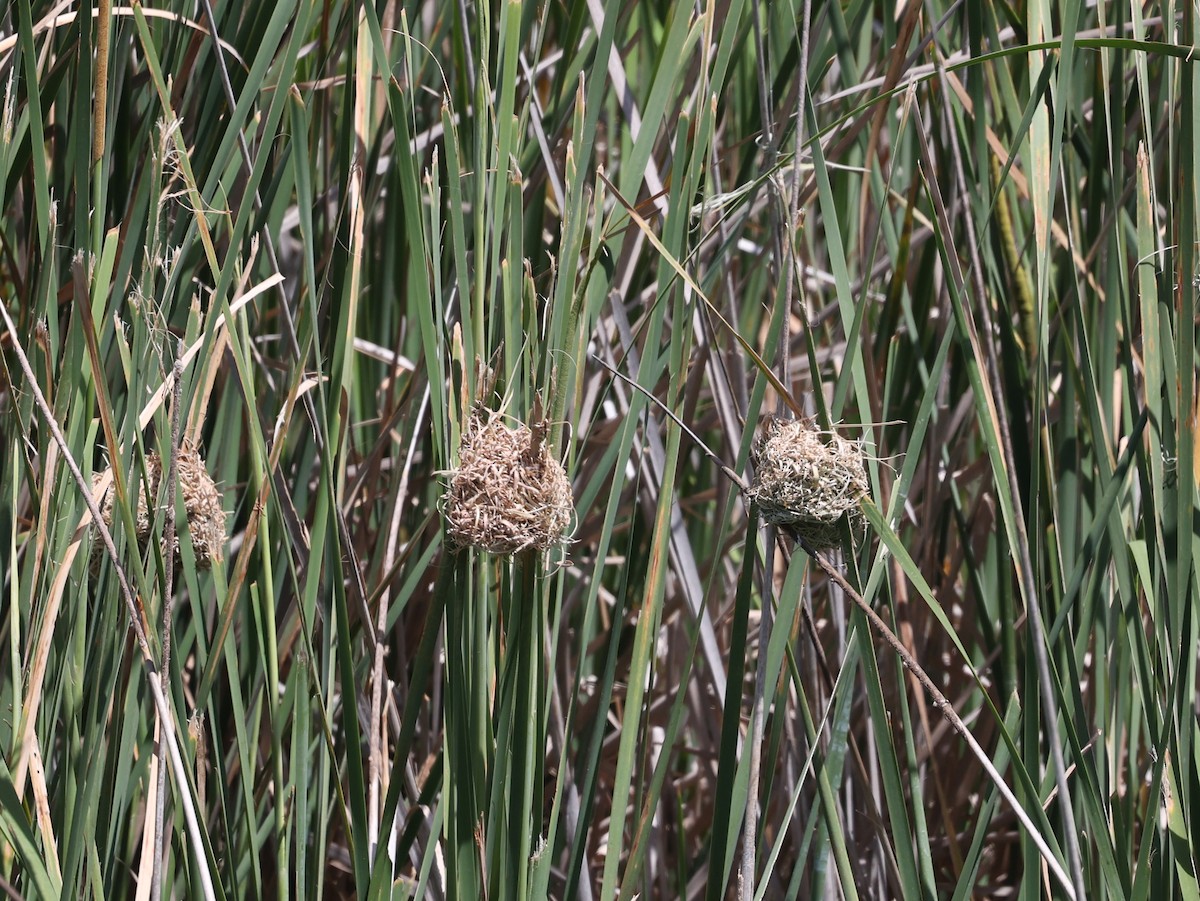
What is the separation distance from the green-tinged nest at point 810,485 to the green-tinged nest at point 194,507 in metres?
0.36

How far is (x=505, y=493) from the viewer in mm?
585

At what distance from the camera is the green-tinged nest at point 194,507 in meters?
0.72

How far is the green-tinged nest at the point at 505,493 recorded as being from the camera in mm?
583

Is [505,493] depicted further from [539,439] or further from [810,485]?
[810,485]

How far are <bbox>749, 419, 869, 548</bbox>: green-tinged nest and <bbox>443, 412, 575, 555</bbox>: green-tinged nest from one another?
0.38 ft

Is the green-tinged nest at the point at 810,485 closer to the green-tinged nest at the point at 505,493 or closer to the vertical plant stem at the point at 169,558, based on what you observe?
the green-tinged nest at the point at 505,493

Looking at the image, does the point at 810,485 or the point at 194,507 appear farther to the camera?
the point at 194,507

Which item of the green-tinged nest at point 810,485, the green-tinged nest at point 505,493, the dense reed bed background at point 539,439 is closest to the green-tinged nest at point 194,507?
the dense reed bed background at point 539,439

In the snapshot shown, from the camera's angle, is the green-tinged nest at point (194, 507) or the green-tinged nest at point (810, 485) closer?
the green-tinged nest at point (810, 485)

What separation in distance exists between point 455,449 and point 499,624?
0.13 meters

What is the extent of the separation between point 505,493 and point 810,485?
0.56ft

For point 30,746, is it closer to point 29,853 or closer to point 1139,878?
point 29,853

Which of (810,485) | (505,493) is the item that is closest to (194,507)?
(505,493)

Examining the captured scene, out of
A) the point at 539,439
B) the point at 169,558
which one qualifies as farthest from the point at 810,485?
the point at 169,558
